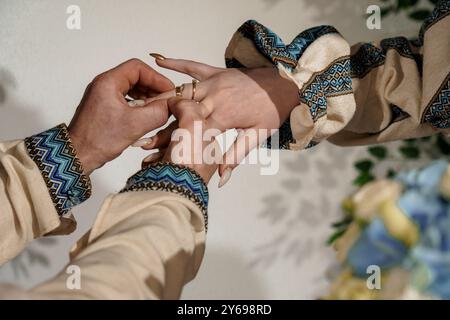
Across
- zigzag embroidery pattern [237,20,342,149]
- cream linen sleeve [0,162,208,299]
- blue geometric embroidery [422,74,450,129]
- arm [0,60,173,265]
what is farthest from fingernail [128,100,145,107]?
blue geometric embroidery [422,74,450,129]

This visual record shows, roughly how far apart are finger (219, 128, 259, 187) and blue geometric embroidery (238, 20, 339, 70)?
0.13 metres

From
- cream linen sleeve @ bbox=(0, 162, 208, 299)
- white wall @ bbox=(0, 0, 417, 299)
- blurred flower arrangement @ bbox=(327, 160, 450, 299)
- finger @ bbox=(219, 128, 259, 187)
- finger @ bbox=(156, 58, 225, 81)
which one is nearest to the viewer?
blurred flower arrangement @ bbox=(327, 160, 450, 299)

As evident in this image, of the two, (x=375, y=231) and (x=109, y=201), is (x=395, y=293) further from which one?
(x=109, y=201)

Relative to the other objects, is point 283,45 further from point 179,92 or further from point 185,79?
point 185,79

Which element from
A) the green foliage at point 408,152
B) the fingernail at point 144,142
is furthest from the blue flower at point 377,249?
the green foliage at point 408,152

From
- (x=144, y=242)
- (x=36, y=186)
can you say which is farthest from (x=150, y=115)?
(x=144, y=242)

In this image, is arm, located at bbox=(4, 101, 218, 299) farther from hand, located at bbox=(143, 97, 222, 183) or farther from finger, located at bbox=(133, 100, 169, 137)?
finger, located at bbox=(133, 100, 169, 137)

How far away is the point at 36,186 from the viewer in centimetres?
73

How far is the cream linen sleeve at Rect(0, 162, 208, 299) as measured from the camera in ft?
1.29

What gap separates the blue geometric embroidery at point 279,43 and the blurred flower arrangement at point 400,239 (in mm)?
497

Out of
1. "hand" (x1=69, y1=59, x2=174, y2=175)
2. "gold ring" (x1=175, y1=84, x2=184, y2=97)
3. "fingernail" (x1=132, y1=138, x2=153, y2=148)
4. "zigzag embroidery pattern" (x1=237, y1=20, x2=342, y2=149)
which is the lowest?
"fingernail" (x1=132, y1=138, x2=153, y2=148)

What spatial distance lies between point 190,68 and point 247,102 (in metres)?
0.15

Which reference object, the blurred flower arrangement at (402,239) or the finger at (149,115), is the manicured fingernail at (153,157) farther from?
the blurred flower arrangement at (402,239)

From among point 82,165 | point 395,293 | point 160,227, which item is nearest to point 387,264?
point 395,293
